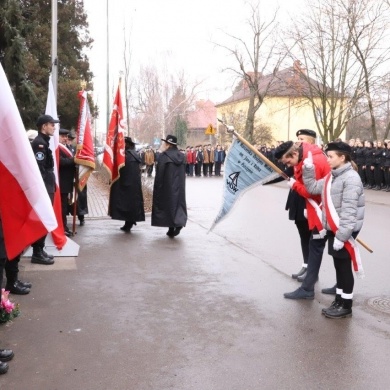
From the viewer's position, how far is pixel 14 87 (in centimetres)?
1850

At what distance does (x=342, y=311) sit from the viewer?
5723 millimetres

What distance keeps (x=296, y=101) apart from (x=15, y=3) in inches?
1002

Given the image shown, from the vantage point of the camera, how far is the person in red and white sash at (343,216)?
18.2ft

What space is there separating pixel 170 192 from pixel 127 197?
3.21 ft

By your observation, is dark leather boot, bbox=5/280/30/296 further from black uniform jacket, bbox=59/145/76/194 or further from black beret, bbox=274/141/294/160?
black uniform jacket, bbox=59/145/76/194

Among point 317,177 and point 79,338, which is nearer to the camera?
point 79,338

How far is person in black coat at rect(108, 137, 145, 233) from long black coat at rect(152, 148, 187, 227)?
0.56m

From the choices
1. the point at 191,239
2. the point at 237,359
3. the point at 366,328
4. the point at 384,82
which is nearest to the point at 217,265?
the point at 191,239

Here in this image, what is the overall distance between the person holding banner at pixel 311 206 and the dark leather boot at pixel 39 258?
11.0ft

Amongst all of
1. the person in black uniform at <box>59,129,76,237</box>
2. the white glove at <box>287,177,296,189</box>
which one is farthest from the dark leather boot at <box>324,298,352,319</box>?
the person in black uniform at <box>59,129,76,237</box>

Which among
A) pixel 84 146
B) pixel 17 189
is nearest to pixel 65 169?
pixel 84 146

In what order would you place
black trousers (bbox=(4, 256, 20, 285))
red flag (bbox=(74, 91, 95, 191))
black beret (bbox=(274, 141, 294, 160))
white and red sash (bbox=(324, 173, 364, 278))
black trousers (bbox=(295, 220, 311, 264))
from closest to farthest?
white and red sash (bbox=(324, 173, 364, 278)) → black trousers (bbox=(4, 256, 20, 285)) → black beret (bbox=(274, 141, 294, 160)) → black trousers (bbox=(295, 220, 311, 264)) → red flag (bbox=(74, 91, 95, 191))

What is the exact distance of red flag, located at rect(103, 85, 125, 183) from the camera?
35.3 ft

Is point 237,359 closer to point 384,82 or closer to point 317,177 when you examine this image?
point 317,177
